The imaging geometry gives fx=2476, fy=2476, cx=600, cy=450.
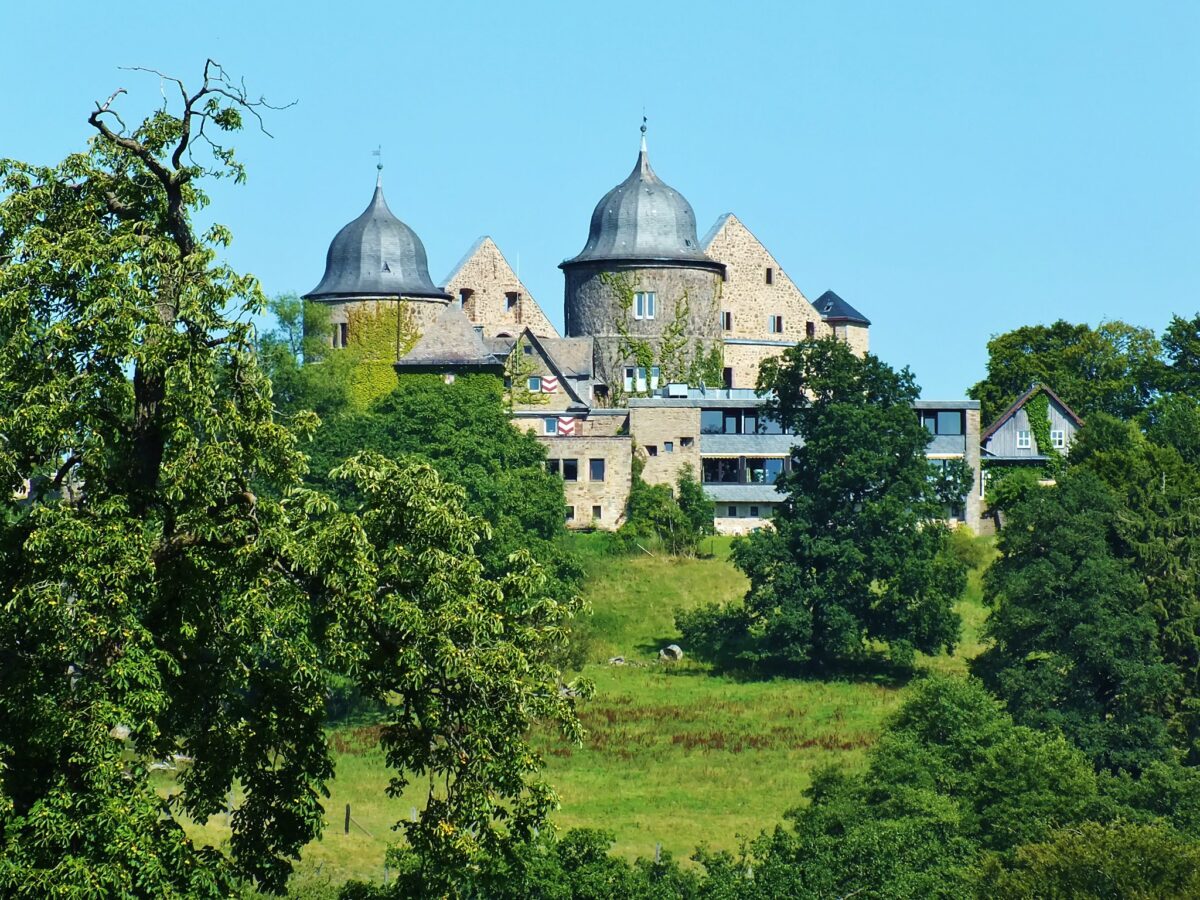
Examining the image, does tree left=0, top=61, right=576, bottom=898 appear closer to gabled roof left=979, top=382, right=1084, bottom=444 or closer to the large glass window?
the large glass window

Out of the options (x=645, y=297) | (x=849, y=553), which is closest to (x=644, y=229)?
(x=645, y=297)

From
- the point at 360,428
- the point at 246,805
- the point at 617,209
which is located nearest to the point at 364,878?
the point at 246,805

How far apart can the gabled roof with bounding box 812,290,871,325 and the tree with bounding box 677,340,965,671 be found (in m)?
25.1

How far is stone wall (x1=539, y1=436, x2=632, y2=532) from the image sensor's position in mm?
72062

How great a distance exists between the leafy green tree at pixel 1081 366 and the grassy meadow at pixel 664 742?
24187 millimetres

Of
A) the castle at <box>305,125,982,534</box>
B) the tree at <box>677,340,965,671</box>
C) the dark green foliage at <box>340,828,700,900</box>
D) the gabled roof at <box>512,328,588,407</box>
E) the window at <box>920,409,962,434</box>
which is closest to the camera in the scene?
the dark green foliage at <box>340,828,700,900</box>

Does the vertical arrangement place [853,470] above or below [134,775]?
above

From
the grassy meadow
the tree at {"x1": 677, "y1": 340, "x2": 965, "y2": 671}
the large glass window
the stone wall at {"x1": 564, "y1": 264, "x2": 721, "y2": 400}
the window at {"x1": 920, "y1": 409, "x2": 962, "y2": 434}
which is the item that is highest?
the stone wall at {"x1": 564, "y1": 264, "x2": 721, "y2": 400}

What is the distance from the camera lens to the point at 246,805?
21.4 metres

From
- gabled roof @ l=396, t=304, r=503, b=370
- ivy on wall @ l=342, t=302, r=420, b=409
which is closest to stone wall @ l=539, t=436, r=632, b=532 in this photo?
gabled roof @ l=396, t=304, r=503, b=370

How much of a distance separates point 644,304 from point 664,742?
Answer: 3206cm

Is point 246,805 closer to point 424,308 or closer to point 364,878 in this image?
point 364,878

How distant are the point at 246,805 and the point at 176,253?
4.80 meters

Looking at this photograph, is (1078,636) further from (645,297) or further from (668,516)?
(645,297)
